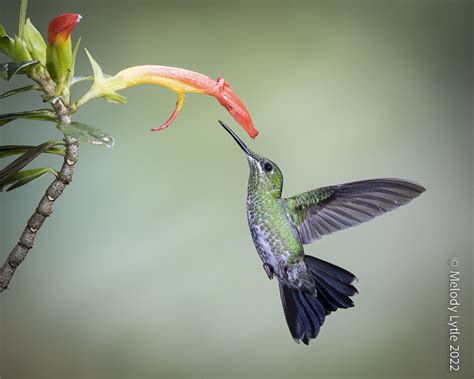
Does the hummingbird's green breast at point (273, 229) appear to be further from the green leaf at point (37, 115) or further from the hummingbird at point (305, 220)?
the green leaf at point (37, 115)

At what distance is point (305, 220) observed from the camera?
1.29 meters

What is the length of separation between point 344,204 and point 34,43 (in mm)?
762

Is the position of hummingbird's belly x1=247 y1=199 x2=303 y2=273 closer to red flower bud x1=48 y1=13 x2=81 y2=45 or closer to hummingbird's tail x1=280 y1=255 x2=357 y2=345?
hummingbird's tail x1=280 y1=255 x2=357 y2=345

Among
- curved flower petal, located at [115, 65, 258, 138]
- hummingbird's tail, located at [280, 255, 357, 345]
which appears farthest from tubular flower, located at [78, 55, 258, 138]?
hummingbird's tail, located at [280, 255, 357, 345]

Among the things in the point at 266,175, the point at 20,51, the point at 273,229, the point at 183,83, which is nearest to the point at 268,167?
the point at 266,175

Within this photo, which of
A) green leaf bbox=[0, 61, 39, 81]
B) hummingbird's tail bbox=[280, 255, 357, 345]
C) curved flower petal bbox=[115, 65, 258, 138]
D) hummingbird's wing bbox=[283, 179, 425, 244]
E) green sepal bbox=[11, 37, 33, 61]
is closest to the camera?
green leaf bbox=[0, 61, 39, 81]

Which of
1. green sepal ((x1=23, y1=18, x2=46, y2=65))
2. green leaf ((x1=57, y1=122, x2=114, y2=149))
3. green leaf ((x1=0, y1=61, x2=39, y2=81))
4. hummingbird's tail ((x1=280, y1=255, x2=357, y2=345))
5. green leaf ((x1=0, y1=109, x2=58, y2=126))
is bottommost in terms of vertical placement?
hummingbird's tail ((x1=280, y1=255, x2=357, y2=345))

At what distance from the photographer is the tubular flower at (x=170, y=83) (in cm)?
106

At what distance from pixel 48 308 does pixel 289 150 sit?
3.28ft

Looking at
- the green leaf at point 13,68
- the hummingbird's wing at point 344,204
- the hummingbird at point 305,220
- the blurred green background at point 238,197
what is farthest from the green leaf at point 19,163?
the blurred green background at point 238,197

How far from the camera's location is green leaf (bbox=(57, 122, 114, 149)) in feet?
2.95

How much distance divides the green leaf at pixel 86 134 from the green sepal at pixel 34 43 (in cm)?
16

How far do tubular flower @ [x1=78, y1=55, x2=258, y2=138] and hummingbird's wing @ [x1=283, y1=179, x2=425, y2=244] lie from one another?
0.24 metres

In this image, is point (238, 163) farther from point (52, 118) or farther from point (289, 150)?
point (52, 118)
